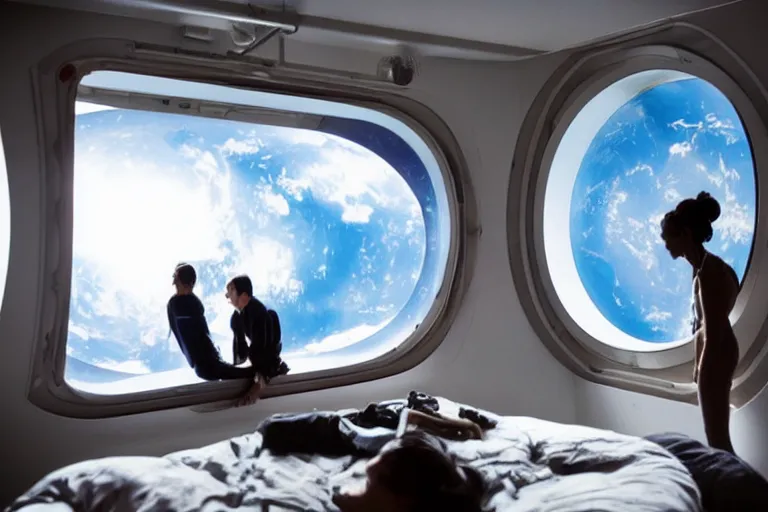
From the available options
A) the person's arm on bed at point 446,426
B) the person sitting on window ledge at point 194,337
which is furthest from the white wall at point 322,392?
the person's arm on bed at point 446,426

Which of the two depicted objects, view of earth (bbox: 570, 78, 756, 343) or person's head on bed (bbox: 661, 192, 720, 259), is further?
view of earth (bbox: 570, 78, 756, 343)

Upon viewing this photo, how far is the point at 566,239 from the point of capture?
3104 millimetres

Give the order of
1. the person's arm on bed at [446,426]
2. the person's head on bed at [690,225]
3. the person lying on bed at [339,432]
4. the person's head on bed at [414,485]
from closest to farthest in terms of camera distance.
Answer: the person's head on bed at [414,485] < the person lying on bed at [339,432] < the person's arm on bed at [446,426] < the person's head on bed at [690,225]

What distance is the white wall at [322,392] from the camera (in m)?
1.92

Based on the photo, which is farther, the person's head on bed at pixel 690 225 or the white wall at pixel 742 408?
the person's head on bed at pixel 690 225

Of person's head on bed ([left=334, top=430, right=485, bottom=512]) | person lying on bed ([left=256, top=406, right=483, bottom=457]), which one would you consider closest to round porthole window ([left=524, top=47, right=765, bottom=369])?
person lying on bed ([left=256, top=406, right=483, bottom=457])

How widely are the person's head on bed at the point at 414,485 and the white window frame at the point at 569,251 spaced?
1330 mm

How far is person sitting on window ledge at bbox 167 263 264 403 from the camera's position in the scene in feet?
7.88

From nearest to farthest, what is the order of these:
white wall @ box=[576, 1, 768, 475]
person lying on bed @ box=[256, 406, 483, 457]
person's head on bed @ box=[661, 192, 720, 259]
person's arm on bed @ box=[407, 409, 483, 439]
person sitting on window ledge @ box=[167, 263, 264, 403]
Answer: person lying on bed @ box=[256, 406, 483, 457] < person's arm on bed @ box=[407, 409, 483, 439] < white wall @ box=[576, 1, 768, 475] < person's head on bed @ box=[661, 192, 720, 259] < person sitting on window ledge @ box=[167, 263, 264, 403]

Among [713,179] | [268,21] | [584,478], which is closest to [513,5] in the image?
[268,21]

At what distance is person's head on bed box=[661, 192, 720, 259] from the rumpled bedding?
0.82 meters

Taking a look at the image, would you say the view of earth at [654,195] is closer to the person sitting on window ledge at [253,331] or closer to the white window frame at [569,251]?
the white window frame at [569,251]

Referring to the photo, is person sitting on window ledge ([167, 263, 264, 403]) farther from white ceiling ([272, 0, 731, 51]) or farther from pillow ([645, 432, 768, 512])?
pillow ([645, 432, 768, 512])

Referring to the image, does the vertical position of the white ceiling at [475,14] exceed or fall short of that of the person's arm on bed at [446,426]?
it exceeds it
